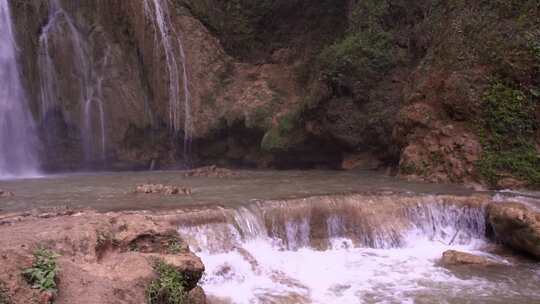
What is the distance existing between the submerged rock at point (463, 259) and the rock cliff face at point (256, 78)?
16.8ft

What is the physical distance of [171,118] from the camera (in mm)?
19297

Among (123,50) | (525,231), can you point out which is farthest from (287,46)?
(525,231)

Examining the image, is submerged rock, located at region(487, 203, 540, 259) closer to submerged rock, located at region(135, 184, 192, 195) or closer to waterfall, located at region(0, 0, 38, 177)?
submerged rock, located at region(135, 184, 192, 195)

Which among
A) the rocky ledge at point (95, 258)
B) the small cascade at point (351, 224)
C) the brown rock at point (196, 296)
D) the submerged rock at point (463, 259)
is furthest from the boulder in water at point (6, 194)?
the submerged rock at point (463, 259)

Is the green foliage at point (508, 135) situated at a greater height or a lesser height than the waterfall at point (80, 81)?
lesser

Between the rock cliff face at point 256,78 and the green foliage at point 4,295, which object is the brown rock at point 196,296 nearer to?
the green foliage at point 4,295

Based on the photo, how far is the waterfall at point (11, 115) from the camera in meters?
17.9

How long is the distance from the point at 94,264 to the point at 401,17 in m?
14.4

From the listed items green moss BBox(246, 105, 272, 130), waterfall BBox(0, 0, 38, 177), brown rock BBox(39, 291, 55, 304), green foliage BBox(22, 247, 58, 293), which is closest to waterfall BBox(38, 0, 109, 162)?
waterfall BBox(0, 0, 38, 177)

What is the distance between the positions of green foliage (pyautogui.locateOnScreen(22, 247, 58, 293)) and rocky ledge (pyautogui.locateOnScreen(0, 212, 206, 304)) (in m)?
0.01

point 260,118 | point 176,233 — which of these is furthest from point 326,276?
point 260,118

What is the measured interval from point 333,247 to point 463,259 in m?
2.24

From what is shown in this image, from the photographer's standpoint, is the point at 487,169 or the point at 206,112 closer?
the point at 487,169

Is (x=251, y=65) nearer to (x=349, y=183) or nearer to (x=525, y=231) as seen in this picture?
(x=349, y=183)
